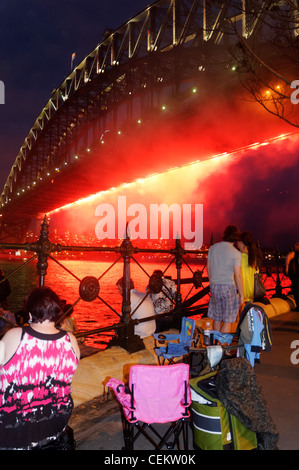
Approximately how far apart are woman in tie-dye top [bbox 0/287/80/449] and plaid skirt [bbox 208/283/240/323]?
2799 millimetres

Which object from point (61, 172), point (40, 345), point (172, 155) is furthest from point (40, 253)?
point (61, 172)

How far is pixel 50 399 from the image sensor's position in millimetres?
2244

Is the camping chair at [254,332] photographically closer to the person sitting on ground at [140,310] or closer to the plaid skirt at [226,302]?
the plaid skirt at [226,302]

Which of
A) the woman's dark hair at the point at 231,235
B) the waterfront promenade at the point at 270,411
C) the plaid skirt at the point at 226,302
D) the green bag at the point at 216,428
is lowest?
the waterfront promenade at the point at 270,411

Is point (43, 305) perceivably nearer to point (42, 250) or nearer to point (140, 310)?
point (42, 250)

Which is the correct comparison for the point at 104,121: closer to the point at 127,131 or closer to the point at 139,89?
the point at 139,89

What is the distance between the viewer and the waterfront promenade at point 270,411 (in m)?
A: 2.86

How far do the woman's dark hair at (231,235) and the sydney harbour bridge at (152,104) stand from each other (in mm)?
2867

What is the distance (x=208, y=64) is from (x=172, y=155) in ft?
28.6

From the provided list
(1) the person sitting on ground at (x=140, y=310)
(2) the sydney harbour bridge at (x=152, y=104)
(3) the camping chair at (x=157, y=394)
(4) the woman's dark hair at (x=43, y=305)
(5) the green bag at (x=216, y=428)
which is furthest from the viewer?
(2) the sydney harbour bridge at (x=152, y=104)

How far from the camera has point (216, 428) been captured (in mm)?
2607

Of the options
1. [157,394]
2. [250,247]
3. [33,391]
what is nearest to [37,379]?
[33,391]

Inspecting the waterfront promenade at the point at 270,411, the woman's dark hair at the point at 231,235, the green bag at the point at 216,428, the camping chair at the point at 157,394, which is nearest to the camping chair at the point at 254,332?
the waterfront promenade at the point at 270,411

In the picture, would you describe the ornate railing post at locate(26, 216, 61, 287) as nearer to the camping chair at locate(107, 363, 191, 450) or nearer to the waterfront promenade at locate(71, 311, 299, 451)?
the waterfront promenade at locate(71, 311, 299, 451)
